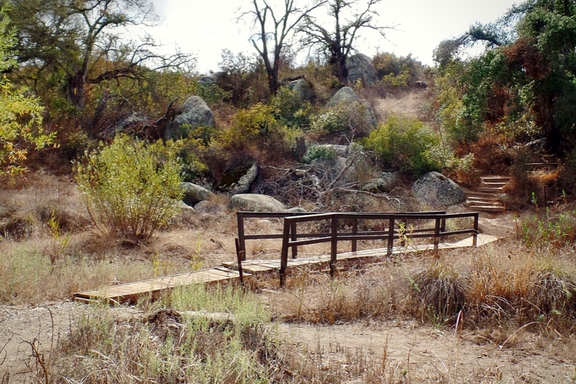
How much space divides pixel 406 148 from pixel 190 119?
→ 29.8ft

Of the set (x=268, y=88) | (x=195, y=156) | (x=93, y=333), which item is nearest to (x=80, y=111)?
(x=195, y=156)

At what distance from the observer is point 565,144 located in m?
18.5

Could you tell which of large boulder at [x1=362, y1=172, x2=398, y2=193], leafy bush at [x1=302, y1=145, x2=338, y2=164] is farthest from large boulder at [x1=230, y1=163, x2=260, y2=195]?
large boulder at [x1=362, y1=172, x2=398, y2=193]

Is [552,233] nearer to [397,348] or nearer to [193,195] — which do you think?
[397,348]

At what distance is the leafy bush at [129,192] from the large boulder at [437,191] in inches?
371

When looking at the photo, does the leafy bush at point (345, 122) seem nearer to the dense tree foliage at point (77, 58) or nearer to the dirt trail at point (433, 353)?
the dense tree foliage at point (77, 58)

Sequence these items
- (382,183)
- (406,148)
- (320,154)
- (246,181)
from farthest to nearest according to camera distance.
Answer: (406,148) → (320,154) → (246,181) → (382,183)

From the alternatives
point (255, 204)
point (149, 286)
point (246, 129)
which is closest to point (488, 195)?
point (255, 204)

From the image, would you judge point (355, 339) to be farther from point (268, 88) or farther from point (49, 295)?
point (268, 88)

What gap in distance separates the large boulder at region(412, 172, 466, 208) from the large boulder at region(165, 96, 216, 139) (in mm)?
9140

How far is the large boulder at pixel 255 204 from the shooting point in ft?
50.0

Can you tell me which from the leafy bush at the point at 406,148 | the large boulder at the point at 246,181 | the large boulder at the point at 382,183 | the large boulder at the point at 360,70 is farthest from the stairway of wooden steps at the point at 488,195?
the large boulder at the point at 360,70

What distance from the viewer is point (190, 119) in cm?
2147

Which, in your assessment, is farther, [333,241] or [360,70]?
[360,70]
